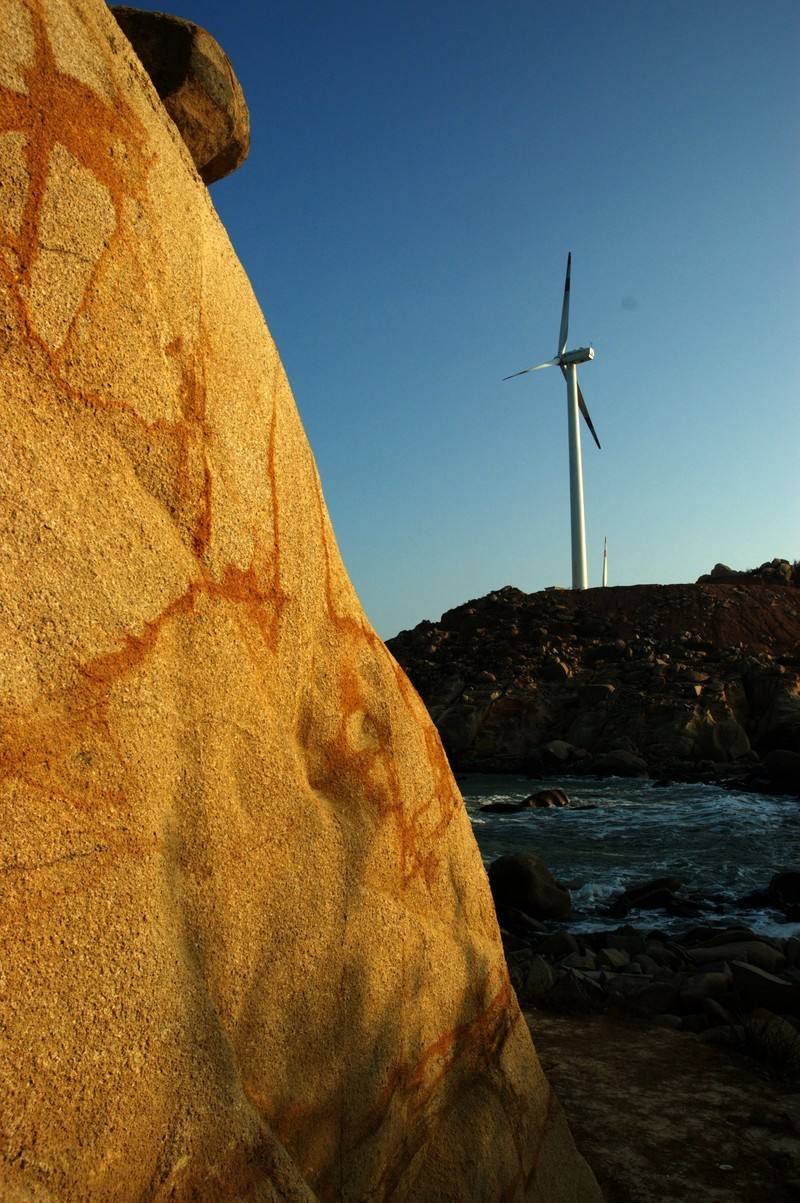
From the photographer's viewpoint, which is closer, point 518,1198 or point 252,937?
point 252,937

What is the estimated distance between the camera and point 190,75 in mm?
2633

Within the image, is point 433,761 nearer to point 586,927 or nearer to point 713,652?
point 586,927

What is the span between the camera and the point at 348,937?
226cm

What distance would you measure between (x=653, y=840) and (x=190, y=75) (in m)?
13.4

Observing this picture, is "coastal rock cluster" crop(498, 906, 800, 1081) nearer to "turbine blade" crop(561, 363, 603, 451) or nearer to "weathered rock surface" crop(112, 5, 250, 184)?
"weathered rock surface" crop(112, 5, 250, 184)

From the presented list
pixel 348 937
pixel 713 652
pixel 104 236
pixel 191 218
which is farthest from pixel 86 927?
pixel 713 652

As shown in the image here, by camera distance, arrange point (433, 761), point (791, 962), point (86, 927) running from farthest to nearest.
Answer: point (791, 962), point (433, 761), point (86, 927)

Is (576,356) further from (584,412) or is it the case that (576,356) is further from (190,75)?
(190,75)

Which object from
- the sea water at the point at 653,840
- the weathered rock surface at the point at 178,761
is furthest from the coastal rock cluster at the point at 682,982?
the weathered rock surface at the point at 178,761

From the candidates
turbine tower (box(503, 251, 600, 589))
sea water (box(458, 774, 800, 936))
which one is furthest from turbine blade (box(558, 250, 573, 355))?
sea water (box(458, 774, 800, 936))

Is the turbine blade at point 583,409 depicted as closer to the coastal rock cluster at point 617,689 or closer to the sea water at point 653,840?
the coastal rock cluster at point 617,689

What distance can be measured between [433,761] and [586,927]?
6.83 metres

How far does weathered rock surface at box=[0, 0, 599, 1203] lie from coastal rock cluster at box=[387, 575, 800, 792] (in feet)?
59.3

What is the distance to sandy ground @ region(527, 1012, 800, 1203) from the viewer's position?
360cm
